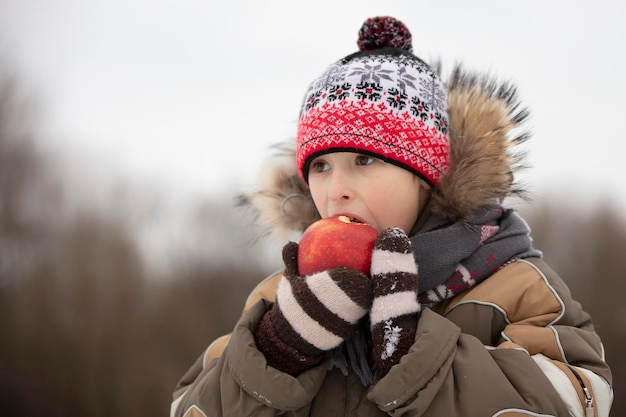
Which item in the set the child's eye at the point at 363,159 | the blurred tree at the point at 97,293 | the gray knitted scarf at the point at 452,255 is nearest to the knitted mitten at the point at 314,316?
the gray knitted scarf at the point at 452,255

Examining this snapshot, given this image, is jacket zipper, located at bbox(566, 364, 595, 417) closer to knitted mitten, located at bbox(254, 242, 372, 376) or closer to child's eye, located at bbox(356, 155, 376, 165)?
knitted mitten, located at bbox(254, 242, 372, 376)

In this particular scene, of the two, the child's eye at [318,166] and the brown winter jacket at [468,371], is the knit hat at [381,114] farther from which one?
the brown winter jacket at [468,371]

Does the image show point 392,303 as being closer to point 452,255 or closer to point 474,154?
point 452,255

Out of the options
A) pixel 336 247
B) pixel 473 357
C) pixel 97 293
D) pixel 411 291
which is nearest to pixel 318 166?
pixel 336 247

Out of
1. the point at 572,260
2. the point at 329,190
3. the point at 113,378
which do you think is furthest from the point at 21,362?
the point at 572,260

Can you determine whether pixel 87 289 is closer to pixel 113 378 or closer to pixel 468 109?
pixel 113 378

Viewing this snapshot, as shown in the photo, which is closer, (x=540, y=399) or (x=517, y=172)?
(x=540, y=399)

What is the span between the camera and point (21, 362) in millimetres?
4801

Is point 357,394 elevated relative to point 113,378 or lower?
elevated

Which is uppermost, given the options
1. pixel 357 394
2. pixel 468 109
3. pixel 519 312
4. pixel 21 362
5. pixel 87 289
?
pixel 468 109

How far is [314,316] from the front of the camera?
1.00 meters

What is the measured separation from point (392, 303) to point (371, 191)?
349mm

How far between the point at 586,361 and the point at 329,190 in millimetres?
708

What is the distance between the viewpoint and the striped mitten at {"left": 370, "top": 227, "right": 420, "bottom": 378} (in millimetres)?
993
